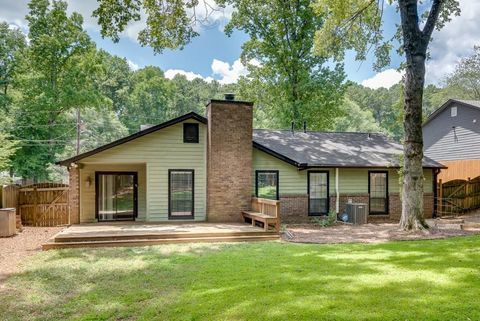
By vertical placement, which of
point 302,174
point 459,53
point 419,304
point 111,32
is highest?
point 459,53

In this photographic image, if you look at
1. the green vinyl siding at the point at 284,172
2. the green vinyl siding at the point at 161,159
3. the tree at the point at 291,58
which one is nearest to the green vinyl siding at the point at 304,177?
the green vinyl siding at the point at 284,172

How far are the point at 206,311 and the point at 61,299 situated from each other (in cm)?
263

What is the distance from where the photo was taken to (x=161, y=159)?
13.2 meters

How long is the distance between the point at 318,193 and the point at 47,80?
73.2 feet

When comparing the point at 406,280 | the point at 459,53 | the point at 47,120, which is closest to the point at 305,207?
the point at 406,280

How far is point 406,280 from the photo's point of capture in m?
5.55

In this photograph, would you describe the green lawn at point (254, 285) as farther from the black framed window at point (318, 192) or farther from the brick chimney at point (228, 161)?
the black framed window at point (318, 192)

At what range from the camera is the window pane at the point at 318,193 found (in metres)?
14.7

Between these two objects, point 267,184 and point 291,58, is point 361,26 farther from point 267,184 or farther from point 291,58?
point 291,58

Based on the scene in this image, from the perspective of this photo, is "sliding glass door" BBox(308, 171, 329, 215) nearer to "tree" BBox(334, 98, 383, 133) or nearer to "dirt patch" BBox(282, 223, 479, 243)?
"dirt patch" BBox(282, 223, 479, 243)

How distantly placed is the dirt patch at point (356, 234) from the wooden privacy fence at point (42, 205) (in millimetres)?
8892

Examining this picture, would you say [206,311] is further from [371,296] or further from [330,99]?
[330,99]

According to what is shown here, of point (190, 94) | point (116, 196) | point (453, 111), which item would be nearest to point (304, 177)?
point (116, 196)

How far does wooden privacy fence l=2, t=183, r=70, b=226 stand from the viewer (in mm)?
14017
